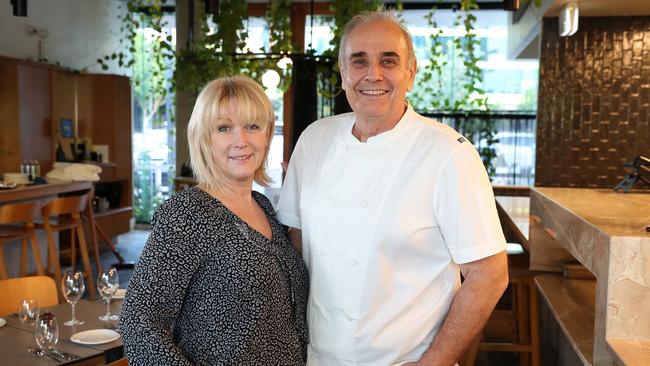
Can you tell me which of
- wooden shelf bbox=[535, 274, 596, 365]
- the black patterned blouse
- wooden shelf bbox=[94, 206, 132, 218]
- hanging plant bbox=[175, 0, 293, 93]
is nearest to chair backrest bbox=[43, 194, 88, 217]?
hanging plant bbox=[175, 0, 293, 93]

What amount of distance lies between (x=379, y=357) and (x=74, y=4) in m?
8.29

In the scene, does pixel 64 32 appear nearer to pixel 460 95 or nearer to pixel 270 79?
pixel 270 79

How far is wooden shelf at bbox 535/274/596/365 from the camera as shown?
6.98ft

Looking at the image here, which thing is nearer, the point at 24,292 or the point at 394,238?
the point at 394,238

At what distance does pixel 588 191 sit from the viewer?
9.90ft

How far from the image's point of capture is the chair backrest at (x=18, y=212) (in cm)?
514

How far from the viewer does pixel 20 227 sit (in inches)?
224

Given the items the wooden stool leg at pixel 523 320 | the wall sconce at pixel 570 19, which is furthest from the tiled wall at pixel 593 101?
the wooden stool leg at pixel 523 320

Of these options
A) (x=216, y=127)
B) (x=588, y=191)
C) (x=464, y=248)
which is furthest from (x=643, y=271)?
(x=588, y=191)

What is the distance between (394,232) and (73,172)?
6.36 m

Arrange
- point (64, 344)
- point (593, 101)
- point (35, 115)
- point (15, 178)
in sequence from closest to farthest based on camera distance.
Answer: point (64, 344), point (593, 101), point (15, 178), point (35, 115)

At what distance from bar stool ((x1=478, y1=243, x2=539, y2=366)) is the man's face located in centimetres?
202

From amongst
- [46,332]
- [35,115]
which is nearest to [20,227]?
[35,115]

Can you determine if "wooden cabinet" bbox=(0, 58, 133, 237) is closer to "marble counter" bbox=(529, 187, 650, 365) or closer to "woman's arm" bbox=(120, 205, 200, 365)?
"woman's arm" bbox=(120, 205, 200, 365)
